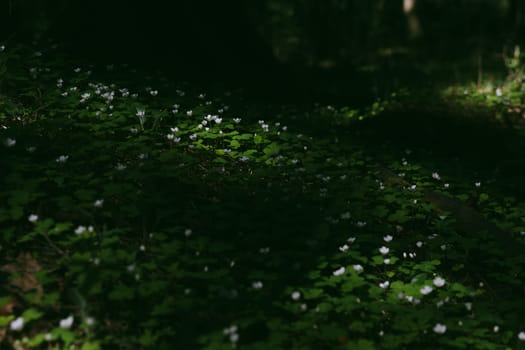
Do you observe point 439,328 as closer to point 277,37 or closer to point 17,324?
point 17,324

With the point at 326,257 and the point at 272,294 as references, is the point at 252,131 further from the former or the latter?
the point at 272,294

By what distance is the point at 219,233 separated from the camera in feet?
12.7

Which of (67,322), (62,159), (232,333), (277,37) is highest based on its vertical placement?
(62,159)

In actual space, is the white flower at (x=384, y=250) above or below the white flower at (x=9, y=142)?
below

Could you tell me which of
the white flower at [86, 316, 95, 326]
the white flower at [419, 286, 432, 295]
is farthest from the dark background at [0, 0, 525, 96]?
the white flower at [419, 286, 432, 295]

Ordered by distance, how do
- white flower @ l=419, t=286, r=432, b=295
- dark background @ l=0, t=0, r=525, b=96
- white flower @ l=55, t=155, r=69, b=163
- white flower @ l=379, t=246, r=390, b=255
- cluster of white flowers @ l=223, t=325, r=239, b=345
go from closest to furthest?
cluster of white flowers @ l=223, t=325, r=239, b=345
white flower @ l=419, t=286, r=432, b=295
white flower @ l=379, t=246, r=390, b=255
white flower @ l=55, t=155, r=69, b=163
dark background @ l=0, t=0, r=525, b=96

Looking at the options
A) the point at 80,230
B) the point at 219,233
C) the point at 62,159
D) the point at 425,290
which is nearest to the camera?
the point at 80,230

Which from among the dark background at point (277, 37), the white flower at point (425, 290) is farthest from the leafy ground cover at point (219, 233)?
the dark background at point (277, 37)

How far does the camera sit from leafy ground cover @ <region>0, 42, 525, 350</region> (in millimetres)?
3072

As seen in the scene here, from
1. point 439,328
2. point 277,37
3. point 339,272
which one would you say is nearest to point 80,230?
point 339,272

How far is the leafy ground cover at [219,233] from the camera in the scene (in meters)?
3.07

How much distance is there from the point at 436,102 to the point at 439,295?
252 inches

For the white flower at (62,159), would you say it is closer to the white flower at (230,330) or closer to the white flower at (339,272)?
the white flower at (230,330)

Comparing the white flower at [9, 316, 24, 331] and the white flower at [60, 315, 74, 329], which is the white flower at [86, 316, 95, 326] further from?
the white flower at [9, 316, 24, 331]
